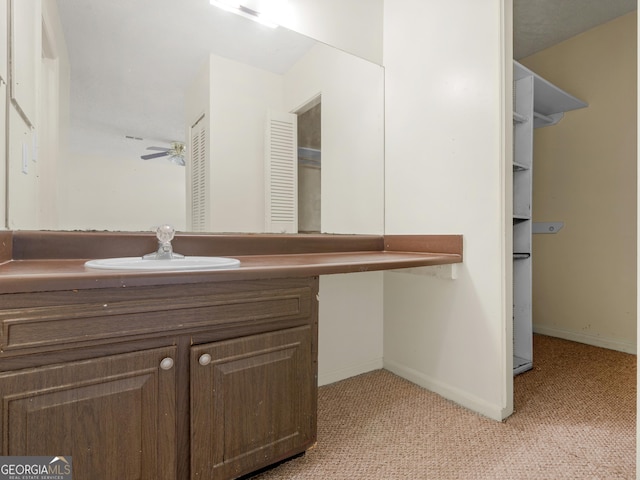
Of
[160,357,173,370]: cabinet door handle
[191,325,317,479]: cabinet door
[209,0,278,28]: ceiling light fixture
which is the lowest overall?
[191,325,317,479]: cabinet door

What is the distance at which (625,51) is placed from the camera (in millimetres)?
2520

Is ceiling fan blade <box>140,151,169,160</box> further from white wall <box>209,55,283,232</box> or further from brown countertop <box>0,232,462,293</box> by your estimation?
brown countertop <box>0,232,462,293</box>

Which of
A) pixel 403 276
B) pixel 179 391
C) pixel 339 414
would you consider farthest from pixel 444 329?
pixel 179 391

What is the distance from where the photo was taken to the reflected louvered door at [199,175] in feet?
5.20

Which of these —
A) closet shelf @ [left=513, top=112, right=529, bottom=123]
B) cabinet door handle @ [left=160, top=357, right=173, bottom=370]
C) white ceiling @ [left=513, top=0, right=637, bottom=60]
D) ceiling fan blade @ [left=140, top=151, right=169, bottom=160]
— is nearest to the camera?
cabinet door handle @ [left=160, top=357, right=173, bottom=370]

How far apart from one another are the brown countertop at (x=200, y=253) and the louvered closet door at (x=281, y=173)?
11 cm

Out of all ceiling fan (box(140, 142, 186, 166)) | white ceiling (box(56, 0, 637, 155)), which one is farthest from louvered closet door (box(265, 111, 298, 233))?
ceiling fan (box(140, 142, 186, 166))

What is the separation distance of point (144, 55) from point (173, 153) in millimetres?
411

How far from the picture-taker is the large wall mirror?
135 cm

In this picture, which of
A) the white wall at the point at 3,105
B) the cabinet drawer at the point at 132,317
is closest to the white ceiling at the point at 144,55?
the white wall at the point at 3,105

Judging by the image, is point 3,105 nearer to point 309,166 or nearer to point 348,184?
point 309,166

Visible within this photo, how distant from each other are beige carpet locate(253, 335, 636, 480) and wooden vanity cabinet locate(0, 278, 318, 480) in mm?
270

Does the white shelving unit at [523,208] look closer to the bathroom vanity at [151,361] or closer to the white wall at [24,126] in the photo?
the bathroom vanity at [151,361]

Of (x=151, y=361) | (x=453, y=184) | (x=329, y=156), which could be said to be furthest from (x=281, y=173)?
(x=151, y=361)
